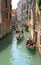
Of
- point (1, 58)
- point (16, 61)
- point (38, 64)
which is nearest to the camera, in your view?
point (38, 64)

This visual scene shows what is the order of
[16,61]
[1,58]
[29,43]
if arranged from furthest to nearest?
[29,43]
[1,58]
[16,61]

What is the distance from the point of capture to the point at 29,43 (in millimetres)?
20562

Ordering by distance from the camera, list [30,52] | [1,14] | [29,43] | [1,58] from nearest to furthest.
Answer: [1,58]
[30,52]
[29,43]
[1,14]

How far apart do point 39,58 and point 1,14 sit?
14485 mm

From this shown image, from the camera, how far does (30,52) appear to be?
727 inches

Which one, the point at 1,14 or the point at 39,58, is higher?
the point at 1,14

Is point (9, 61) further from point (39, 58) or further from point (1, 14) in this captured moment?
point (1, 14)

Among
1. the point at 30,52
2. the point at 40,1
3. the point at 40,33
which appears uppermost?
the point at 40,1

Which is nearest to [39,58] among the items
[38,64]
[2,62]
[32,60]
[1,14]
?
[32,60]

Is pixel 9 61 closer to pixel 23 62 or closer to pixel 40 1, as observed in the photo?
pixel 23 62

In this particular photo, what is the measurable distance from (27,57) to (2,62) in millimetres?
2527

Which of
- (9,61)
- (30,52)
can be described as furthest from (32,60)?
(30,52)

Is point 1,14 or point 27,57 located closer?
point 27,57

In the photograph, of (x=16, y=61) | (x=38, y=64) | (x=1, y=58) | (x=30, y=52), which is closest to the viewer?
(x=38, y=64)
